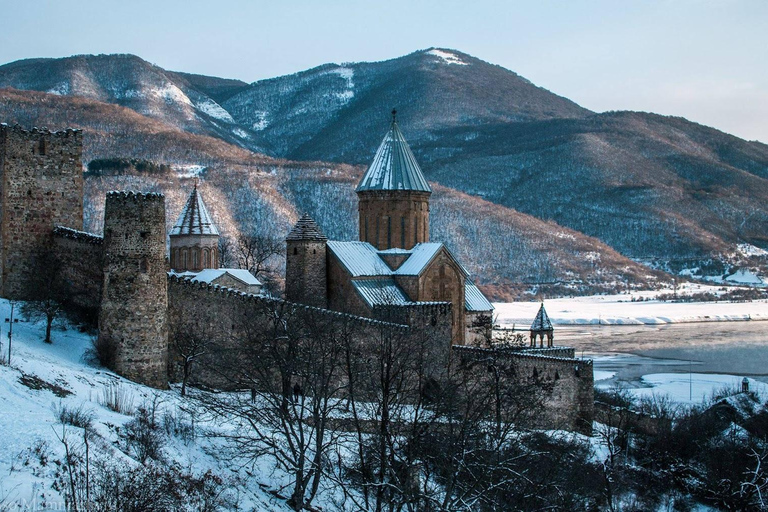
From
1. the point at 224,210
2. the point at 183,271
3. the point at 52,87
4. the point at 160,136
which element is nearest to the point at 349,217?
the point at 224,210

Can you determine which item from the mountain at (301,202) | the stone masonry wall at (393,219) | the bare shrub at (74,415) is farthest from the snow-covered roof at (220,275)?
the mountain at (301,202)

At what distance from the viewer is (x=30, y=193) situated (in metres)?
19.9

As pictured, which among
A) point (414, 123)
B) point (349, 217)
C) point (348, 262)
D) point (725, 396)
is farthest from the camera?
point (414, 123)

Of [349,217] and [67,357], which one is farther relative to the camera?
[349,217]

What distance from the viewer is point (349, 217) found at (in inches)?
3482

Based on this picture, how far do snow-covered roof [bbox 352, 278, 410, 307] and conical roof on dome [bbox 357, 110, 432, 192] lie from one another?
3350 mm

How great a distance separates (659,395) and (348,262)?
16.7 metres

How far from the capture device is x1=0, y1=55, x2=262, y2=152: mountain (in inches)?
6019

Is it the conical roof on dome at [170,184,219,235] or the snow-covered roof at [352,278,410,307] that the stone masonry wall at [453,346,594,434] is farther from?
the conical roof on dome at [170,184,219,235]

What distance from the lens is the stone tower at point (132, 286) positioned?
17.0m

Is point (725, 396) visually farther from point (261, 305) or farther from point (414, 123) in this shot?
point (414, 123)

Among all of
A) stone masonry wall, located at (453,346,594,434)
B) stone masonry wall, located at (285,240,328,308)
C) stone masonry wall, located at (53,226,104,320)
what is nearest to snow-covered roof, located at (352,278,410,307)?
stone masonry wall, located at (285,240,328,308)

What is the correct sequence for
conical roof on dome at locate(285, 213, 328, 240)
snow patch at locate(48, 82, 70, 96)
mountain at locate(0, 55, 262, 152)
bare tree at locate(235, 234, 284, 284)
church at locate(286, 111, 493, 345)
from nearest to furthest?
1. church at locate(286, 111, 493, 345)
2. conical roof on dome at locate(285, 213, 328, 240)
3. bare tree at locate(235, 234, 284, 284)
4. mountain at locate(0, 55, 262, 152)
5. snow patch at locate(48, 82, 70, 96)

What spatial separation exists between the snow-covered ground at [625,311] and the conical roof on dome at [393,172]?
36.4m
